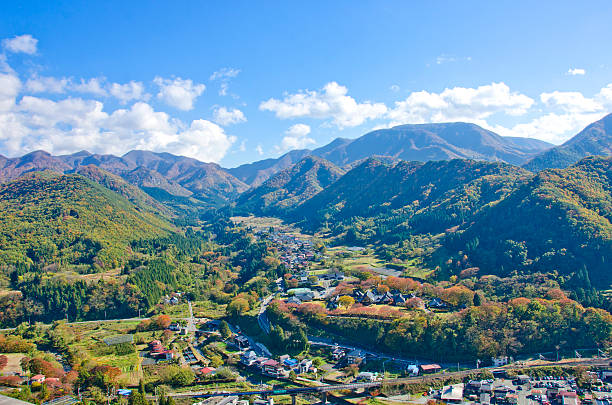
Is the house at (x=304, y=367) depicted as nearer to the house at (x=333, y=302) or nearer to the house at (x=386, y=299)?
the house at (x=333, y=302)

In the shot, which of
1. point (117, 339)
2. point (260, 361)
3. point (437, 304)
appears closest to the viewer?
point (260, 361)

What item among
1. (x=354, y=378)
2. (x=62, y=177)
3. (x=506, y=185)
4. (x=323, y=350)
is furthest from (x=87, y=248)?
(x=506, y=185)

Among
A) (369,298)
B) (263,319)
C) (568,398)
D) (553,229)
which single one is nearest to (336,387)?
(568,398)

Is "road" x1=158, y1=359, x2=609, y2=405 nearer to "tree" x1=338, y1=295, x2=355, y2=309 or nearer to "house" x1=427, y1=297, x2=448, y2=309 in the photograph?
"house" x1=427, y1=297, x2=448, y2=309

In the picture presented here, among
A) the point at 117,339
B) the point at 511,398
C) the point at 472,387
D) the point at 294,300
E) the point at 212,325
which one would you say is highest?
the point at 294,300

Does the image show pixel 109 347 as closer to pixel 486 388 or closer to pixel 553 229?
pixel 486 388

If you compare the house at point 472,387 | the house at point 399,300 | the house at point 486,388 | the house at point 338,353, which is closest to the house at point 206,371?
the house at point 338,353

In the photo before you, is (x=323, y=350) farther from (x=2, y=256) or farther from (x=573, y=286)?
(x=2, y=256)

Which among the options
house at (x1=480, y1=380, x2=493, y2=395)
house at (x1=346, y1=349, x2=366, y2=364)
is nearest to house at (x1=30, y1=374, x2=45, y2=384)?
house at (x1=346, y1=349, x2=366, y2=364)
